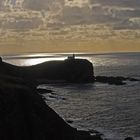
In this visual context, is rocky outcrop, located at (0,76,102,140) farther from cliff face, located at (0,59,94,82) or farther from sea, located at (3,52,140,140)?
cliff face, located at (0,59,94,82)

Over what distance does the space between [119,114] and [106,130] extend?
1571 cm

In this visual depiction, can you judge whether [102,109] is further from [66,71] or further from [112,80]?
[66,71]

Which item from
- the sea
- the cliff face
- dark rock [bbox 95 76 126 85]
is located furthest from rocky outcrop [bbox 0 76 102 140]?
the cliff face

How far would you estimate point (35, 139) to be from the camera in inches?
1618


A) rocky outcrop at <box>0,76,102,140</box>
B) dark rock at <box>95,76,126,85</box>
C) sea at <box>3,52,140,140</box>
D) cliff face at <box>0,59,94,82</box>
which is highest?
rocky outcrop at <box>0,76,102,140</box>

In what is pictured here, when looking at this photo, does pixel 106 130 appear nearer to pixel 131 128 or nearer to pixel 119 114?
pixel 131 128

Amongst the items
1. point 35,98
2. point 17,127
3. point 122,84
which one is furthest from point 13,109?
point 122,84

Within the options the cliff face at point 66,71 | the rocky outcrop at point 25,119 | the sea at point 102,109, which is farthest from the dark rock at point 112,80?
the rocky outcrop at point 25,119

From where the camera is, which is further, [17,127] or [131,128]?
[131,128]

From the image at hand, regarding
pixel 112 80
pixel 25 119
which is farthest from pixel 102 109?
pixel 112 80

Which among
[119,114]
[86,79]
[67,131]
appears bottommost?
[86,79]

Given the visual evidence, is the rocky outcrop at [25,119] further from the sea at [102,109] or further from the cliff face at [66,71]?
the cliff face at [66,71]

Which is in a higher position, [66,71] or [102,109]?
[102,109]

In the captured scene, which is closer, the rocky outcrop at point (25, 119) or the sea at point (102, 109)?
the rocky outcrop at point (25, 119)
